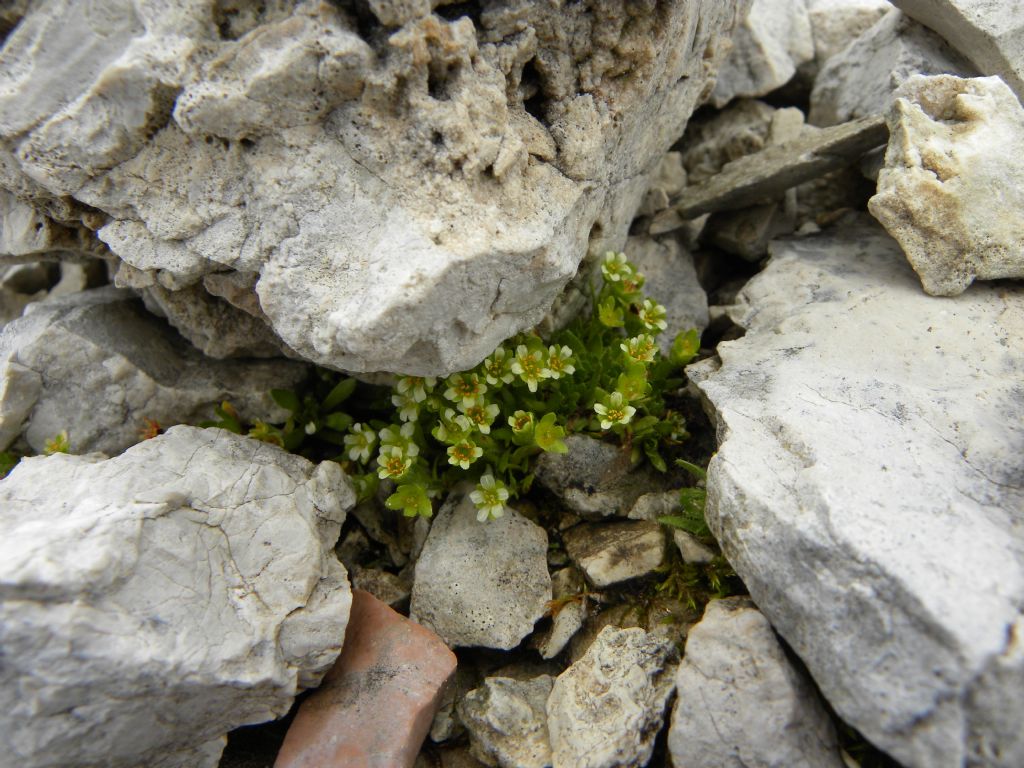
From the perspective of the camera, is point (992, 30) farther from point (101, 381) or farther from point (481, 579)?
point (101, 381)

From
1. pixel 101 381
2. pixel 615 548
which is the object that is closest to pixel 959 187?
pixel 615 548

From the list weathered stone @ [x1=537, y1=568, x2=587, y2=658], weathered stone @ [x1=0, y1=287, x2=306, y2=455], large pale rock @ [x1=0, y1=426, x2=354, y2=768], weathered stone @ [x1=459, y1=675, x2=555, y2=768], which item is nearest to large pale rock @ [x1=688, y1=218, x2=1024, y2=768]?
weathered stone @ [x1=537, y1=568, x2=587, y2=658]

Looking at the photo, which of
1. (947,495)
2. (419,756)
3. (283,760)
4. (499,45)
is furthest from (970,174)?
(283,760)

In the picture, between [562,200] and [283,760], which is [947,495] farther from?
[283,760]

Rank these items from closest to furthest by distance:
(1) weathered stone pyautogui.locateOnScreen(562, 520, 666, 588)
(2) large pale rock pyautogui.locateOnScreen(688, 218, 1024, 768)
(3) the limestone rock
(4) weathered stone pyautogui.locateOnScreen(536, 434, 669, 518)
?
(2) large pale rock pyautogui.locateOnScreen(688, 218, 1024, 768) < (3) the limestone rock < (1) weathered stone pyautogui.locateOnScreen(562, 520, 666, 588) < (4) weathered stone pyautogui.locateOnScreen(536, 434, 669, 518)

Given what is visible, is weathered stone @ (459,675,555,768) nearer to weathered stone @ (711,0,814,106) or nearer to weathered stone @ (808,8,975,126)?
weathered stone @ (808,8,975,126)

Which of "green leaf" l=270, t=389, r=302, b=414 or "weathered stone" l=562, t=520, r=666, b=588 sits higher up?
"green leaf" l=270, t=389, r=302, b=414

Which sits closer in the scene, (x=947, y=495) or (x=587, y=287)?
(x=947, y=495)
